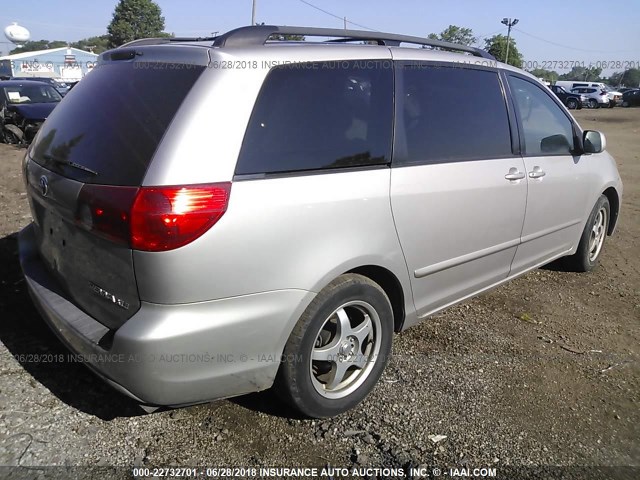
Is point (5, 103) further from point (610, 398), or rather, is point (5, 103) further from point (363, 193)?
point (610, 398)

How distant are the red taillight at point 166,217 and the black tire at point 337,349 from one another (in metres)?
0.67

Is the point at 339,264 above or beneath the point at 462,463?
above

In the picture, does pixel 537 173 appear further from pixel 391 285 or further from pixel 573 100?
pixel 573 100

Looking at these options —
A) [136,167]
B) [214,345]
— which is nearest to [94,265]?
[136,167]

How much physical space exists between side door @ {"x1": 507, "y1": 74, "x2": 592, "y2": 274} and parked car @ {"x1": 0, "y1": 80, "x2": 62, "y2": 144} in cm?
1077

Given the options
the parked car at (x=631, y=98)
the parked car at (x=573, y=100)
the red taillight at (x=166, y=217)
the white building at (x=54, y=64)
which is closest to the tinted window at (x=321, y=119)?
the red taillight at (x=166, y=217)

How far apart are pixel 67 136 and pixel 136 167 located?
734 millimetres

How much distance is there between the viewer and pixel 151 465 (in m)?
2.28

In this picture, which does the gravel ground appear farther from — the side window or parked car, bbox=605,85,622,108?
parked car, bbox=605,85,622,108

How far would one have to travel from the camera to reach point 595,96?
1459 inches

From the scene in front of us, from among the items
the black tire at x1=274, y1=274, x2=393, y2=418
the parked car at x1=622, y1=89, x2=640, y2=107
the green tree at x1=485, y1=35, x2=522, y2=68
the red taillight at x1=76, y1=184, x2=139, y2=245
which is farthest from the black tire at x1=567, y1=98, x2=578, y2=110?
the red taillight at x1=76, y1=184, x2=139, y2=245

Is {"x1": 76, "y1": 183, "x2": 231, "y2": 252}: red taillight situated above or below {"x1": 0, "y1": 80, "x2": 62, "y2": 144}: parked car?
above

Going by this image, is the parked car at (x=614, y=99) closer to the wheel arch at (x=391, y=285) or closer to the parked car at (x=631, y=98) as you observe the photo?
the parked car at (x=631, y=98)

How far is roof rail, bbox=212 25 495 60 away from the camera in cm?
234
